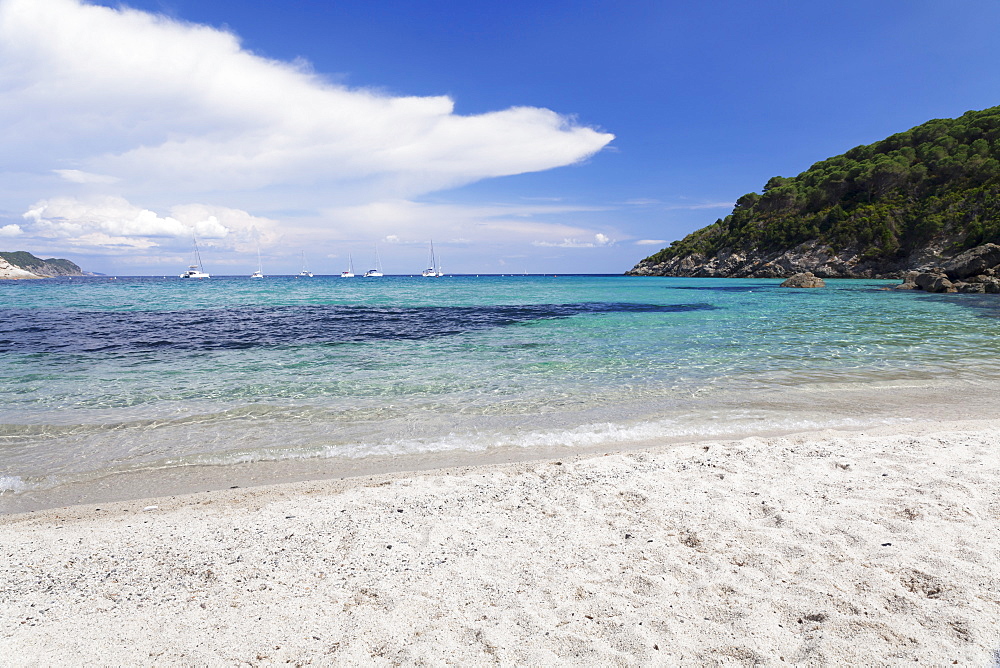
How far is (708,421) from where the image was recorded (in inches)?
315

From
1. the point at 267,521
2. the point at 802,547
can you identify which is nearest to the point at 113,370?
the point at 267,521

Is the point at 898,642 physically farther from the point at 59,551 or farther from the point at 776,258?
the point at 776,258

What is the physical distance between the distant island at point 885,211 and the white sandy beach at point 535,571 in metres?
69.1

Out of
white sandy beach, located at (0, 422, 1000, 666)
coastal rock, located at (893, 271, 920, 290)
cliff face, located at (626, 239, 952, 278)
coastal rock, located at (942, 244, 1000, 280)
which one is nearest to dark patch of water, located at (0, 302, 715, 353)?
white sandy beach, located at (0, 422, 1000, 666)

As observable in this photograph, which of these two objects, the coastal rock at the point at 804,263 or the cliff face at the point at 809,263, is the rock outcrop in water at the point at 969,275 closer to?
the cliff face at the point at 809,263

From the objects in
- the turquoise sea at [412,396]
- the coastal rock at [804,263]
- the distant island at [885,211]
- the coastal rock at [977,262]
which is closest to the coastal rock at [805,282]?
the coastal rock at [977,262]

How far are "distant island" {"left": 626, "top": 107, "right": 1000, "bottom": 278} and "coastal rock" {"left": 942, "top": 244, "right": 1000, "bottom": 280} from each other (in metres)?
11.0

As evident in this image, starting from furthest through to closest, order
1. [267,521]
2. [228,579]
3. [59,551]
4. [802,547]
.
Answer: [267,521], [59,551], [802,547], [228,579]

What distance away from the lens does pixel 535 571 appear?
360 centimetres

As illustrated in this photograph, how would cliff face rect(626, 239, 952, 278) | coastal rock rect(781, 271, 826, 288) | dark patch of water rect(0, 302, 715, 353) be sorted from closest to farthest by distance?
dark patch of water rect(0, 302, 715, 353), coastal rock rect(781, 271, 826, 288), cliff face rect(626, 239, 952, 278)

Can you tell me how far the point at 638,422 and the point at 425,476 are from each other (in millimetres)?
3972

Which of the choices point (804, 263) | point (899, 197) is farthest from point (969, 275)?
point (899, 197)

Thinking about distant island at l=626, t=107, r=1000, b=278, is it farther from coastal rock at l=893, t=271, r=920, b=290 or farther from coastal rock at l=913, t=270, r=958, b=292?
coastal rock at l=913, t=270, r=958, b=292

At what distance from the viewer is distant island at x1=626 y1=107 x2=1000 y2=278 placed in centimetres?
6775
